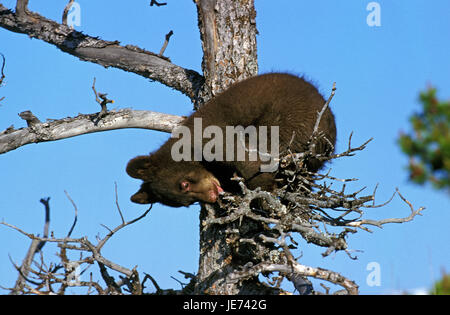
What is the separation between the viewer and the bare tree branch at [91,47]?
Result: 24.0 feet

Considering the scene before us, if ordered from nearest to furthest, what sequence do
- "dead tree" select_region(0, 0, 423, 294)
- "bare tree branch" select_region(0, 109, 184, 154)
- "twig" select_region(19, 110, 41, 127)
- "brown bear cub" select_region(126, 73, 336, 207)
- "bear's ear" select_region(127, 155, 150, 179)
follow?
"dead tree" select_region(0, 0, 423, 294) → "brown bear cub" select_region(126, 73, 336, 207) → "bear's ear" select_region(127, 155, 150, 179) → "bare tree branch" select_region(0, 109, 184, 154) → "twig" select_region(19, 110, 41, 127)

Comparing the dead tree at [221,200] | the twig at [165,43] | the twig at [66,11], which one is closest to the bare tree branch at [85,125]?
the dead tree at [221,200]

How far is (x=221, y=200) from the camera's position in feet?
19.5

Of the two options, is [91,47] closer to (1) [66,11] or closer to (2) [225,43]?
(1) [66,11]

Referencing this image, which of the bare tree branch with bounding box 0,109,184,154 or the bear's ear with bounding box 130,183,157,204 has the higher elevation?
the bare tree branch with bounding box 0,109,184,154

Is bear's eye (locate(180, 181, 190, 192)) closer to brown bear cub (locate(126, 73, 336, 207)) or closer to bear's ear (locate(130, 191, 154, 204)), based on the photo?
brown bear cub (locate(126, 73, 336, 207))

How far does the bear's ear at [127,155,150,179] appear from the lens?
6168 mm

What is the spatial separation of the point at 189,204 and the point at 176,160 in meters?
0.58

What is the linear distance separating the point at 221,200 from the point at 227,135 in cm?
77

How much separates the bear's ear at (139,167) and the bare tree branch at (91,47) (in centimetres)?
151

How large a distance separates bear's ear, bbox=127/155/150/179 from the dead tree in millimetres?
512

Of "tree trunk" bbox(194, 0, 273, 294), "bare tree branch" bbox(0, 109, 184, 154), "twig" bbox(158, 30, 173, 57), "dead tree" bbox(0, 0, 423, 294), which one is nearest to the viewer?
"dead tree" bbox(0, 0, 423, 294)

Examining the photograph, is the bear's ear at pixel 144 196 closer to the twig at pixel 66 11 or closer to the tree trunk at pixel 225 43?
the tree trunk at pixel 225 43

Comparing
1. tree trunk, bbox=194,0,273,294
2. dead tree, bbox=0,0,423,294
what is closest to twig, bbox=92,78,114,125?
dead tree, bbox=0,0,423,294
